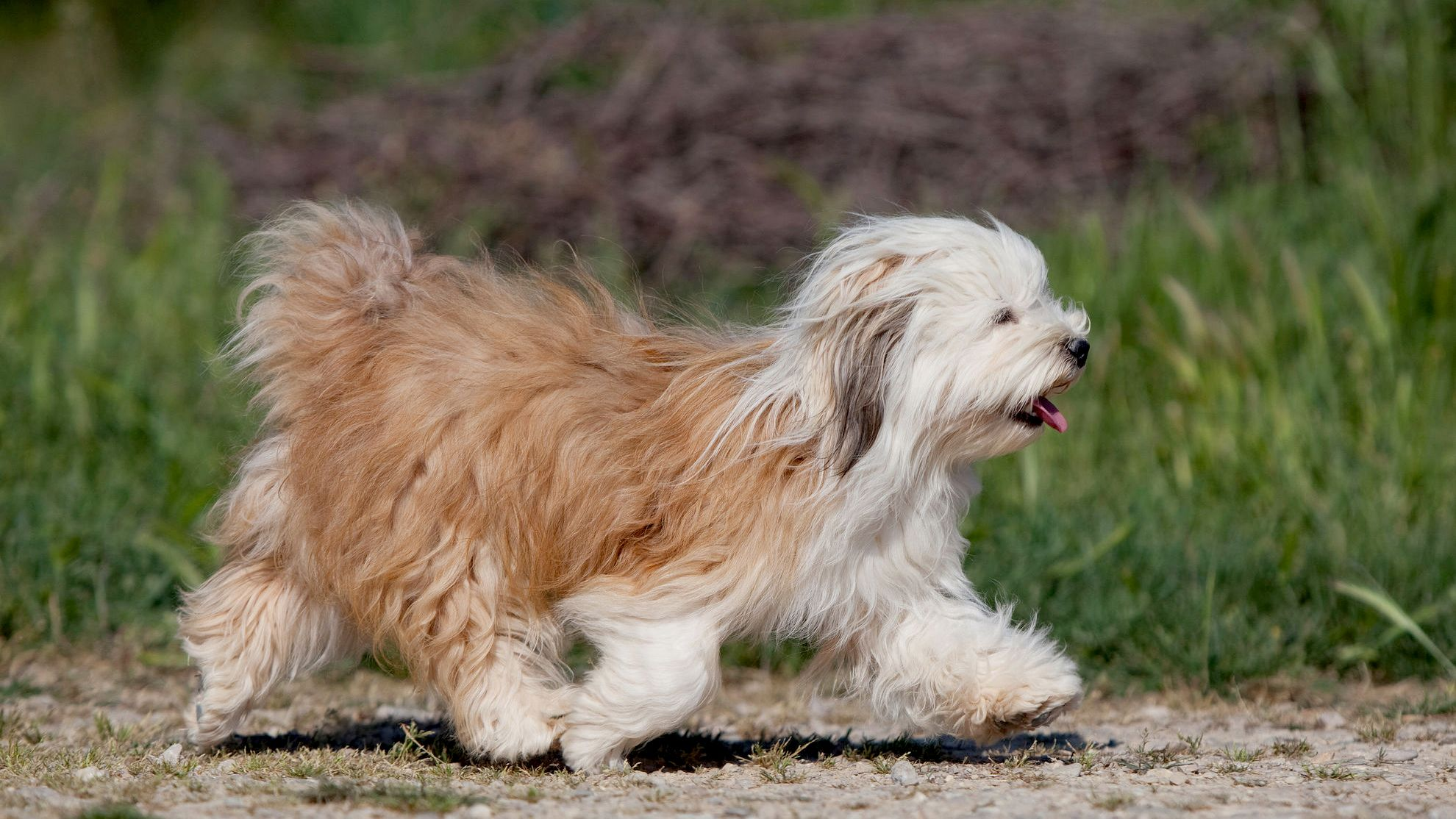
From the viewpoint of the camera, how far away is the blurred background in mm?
6082

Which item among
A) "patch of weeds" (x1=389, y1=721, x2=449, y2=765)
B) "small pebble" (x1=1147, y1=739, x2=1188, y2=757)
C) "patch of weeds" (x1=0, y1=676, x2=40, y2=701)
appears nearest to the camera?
"patch of weeds" (x1=389, y1=721, x2=449, y2=765)

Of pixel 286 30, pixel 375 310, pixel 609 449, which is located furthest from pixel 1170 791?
pixel 286 30

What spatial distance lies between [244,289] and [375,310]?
17.6 inches

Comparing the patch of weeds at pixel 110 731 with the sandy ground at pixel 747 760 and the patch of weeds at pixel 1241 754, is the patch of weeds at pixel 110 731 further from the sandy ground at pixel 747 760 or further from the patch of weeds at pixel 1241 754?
the patch of weeds at pixel 1241 754

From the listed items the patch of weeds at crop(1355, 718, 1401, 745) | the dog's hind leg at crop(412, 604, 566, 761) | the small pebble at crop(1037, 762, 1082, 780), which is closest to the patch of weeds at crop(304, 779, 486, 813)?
the dog's hind leg at crop(412, 604, 566, 761)

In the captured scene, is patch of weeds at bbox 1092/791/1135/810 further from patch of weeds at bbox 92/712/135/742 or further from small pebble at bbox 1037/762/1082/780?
patch of weeds at bbox 92/712/135/742

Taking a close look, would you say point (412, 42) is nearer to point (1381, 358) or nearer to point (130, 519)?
point (130, 519)

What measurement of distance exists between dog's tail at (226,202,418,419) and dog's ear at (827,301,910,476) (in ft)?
4.38

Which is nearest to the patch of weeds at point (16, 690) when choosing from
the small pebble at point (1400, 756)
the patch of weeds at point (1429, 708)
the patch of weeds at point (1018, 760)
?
the patch of weeds at point (1018, 760)

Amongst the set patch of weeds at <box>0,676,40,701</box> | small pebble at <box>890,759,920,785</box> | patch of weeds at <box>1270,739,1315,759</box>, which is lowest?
patch of weeds at <box>0,676,40,701</box>

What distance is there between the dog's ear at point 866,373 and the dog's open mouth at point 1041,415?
13.9 inches

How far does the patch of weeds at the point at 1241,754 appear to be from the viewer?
14.0 feet

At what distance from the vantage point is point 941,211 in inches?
356

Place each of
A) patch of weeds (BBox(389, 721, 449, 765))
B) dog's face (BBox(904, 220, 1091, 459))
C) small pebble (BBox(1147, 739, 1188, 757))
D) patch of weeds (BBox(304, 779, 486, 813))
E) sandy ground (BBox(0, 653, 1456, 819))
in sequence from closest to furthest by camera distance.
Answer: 1. patch of weeds (BBox(304, 779, 486, 813))
2. sandy ground (BBox(0, 653, 1456, 819))
3. dog's face (BBox(904, 220, 1091, 459))
4. patch of weeds (BBox(389, 721, 449, 765))
5. small pebble (BBox(1147, 739, 1188, 757))
